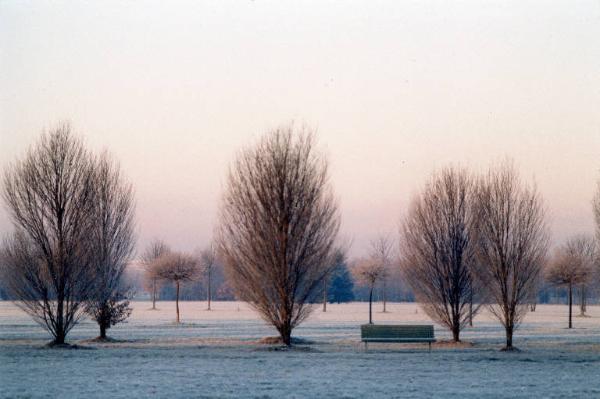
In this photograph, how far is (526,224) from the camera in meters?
22.5

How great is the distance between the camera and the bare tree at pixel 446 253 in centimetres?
2484

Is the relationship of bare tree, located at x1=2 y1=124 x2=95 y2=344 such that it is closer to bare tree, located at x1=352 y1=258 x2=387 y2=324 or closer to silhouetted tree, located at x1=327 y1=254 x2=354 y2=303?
bare tree, located at x1=352 y1=258 x2=387 y2=324

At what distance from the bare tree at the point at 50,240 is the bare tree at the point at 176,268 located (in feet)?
75.4

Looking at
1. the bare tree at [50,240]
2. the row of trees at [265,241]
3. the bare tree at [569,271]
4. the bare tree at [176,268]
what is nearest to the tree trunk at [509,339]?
the row of trees at [265,241]

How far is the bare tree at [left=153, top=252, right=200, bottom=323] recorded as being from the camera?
1823 inches

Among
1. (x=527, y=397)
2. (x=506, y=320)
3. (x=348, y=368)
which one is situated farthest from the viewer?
(x=506, y=320)

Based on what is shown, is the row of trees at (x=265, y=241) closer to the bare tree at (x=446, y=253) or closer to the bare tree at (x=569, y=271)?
the bare tree at (x=446, y=253)

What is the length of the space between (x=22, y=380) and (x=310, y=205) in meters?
11.4

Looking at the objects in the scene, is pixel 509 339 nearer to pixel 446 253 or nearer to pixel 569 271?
pixel 446 253

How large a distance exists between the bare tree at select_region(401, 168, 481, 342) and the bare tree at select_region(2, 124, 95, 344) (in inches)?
480

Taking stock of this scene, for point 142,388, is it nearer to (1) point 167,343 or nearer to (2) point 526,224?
(1) point 167,343

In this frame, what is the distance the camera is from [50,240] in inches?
901

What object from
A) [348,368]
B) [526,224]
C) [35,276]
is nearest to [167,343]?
[35,276]

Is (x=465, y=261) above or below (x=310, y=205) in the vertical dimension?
below
